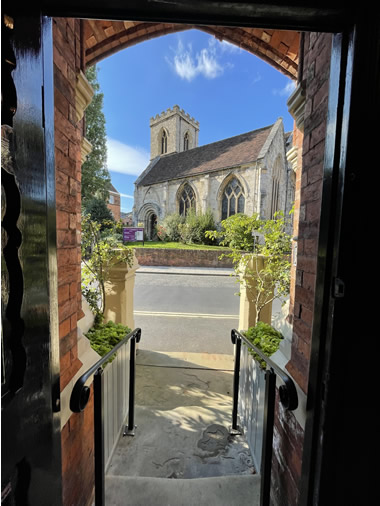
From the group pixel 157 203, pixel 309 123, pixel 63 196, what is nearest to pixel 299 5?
pixel 309 123

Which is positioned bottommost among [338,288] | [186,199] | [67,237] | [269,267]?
[269,267]

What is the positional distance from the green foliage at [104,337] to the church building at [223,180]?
56.5 ft

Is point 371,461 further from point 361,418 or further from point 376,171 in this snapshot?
point 376,171

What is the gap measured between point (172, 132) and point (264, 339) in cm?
3238

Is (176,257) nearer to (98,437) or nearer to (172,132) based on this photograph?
(98,437)

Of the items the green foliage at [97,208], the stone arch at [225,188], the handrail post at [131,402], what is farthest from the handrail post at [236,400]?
the green foliage at [97,208]

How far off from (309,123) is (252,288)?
9.52ft

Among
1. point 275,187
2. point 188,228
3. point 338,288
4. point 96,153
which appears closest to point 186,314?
point 338,288

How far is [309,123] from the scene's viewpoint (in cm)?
132

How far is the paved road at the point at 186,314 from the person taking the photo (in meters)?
4.60

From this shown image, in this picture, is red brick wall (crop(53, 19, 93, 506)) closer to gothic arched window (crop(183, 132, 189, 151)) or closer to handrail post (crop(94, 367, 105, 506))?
handrail post (crop(94, 367, 105, 506))

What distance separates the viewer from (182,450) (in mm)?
2127

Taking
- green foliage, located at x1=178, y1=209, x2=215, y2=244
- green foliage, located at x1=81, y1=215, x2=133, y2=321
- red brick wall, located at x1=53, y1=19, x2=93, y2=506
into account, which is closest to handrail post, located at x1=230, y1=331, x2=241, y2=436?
red brick wall, located at x1=53, y1=19, x2=93, y2=506

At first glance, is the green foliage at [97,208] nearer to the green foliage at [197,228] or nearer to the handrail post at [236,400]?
the green foliage at [197,228]
